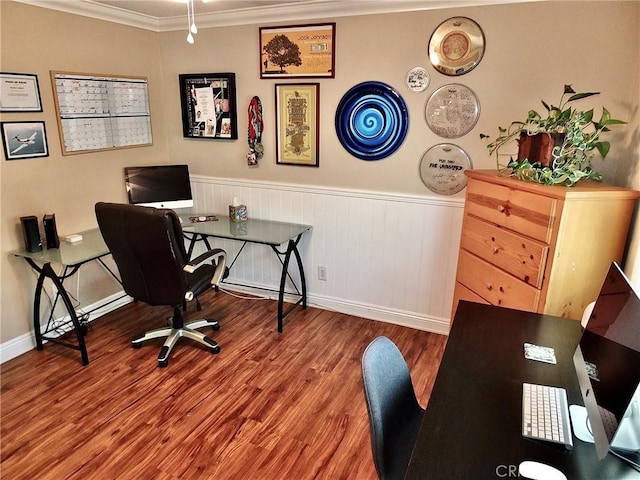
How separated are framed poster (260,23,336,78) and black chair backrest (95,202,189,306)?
1.50 m

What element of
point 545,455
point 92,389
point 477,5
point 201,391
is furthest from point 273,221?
point 545,455

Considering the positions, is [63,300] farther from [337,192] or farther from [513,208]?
[513,208]

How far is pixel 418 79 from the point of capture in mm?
2795

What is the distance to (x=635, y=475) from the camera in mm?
1029

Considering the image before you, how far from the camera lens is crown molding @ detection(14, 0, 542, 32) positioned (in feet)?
8.69

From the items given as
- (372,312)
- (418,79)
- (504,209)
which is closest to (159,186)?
(372,312)

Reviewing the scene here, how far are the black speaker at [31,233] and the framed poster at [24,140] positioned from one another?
39 centimetres

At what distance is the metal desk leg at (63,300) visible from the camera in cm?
259

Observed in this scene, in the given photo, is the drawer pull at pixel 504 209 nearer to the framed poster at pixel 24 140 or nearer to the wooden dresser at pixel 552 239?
the wooden dresser at pixel 552 239

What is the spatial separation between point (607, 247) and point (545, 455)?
1326mm

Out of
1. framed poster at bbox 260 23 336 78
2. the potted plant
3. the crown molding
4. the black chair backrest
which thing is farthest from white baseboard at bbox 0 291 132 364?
the potted plant

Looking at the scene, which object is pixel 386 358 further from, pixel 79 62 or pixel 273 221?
pixel 79 62

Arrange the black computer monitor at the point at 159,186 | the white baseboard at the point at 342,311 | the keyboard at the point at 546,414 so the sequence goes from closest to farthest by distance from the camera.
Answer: the keyboard at the point at 546,414 < the white baseboard at the point at 342,311 < the black computer monitor at the point at 159,186

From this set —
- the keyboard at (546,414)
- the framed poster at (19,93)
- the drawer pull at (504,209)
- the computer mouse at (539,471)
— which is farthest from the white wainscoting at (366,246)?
the computer mouse at (539,471)
